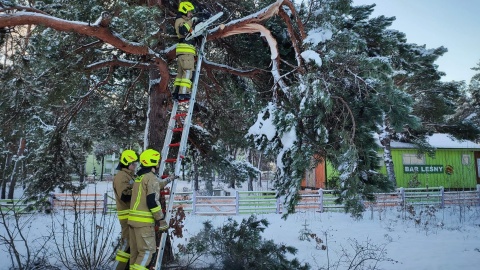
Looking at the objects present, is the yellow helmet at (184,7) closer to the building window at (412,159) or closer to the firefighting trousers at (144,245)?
the firefighting trousers at (144,245)

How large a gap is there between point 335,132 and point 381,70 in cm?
101

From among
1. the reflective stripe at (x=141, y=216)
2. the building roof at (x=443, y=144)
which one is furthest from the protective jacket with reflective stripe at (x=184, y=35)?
the building roof at (x=443, y=144)

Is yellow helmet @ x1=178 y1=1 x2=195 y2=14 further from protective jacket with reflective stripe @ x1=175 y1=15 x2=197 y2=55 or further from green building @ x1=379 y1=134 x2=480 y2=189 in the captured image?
green building @ x1=379 y1=134 x2=480 y2=189

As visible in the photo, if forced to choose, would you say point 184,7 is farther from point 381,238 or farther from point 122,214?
point 381,238

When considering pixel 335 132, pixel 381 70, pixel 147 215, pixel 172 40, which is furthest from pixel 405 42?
pixel 147 215

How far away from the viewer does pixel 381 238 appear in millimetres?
10180

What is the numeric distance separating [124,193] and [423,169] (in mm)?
21997

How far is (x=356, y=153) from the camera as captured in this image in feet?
14.1

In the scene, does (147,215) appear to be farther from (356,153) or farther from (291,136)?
(356,153)

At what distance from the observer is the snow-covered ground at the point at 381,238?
756 cm

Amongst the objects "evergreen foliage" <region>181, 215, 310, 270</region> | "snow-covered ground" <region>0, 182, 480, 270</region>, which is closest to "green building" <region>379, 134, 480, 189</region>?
"snow-covered ground" <region>0, 182, 480, 270</region>

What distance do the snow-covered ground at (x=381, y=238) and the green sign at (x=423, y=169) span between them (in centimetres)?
692

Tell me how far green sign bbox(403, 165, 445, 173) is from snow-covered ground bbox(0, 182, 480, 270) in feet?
22.7

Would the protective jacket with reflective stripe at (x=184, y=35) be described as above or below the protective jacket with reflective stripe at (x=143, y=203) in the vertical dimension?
above
